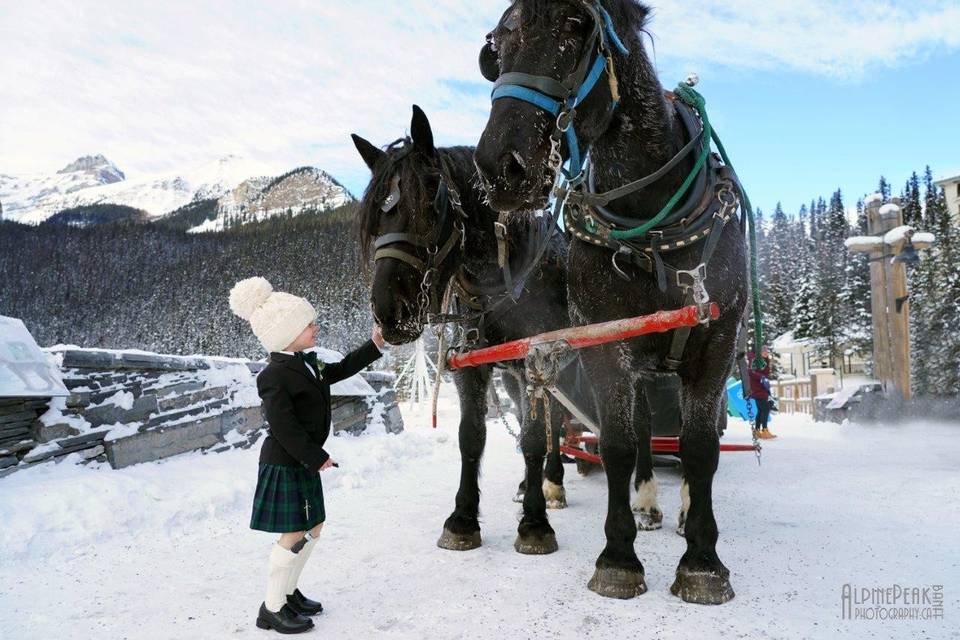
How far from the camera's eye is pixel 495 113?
2453 millimetres

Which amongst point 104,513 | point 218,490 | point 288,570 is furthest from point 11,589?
point 218,490

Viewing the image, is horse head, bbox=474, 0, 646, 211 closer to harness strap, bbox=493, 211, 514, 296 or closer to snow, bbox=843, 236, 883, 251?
harness strap, bbox=493, 211, 514, 296

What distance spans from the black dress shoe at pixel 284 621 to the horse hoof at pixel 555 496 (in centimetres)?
269

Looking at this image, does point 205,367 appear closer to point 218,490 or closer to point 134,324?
Result: point 218,490

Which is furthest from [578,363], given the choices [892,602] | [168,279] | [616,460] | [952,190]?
[952,190]

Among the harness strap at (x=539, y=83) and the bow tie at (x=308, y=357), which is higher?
the harness strap at (x=539, y=83)

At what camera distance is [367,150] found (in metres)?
3.89

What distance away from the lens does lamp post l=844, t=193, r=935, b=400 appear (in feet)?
35.6

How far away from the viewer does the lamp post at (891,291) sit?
10.8 metres

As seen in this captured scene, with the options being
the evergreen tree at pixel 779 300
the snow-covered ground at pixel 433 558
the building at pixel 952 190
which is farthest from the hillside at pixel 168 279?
the building at pixel 952 190

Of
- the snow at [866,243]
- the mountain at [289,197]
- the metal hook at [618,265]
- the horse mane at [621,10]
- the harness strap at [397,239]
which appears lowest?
the metal hook at [618,265]

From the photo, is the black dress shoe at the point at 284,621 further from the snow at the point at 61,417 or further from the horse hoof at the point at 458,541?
the snow at the point at 61,417

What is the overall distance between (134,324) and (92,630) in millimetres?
75763

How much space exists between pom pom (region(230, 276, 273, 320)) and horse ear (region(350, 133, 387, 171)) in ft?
3.96
